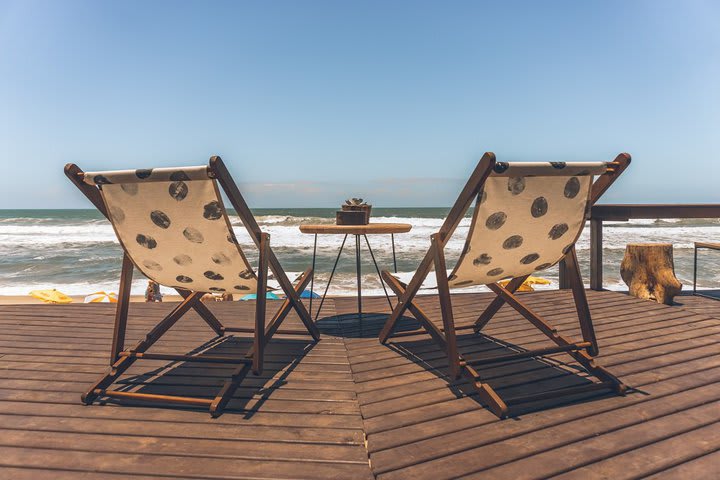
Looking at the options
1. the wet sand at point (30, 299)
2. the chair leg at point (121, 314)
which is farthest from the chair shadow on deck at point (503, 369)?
the wet sand at point (30, 299)

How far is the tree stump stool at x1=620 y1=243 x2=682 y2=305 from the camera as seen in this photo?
14.1 ft

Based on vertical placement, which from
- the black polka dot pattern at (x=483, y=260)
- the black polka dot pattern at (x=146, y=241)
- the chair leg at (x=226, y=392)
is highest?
the black polka dot pattern at (x=146, y=241)

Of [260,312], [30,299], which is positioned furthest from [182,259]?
[30,299]

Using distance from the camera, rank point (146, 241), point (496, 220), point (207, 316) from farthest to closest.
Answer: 1. point (207, 316)
2. point (146, 241)
3. point (496, 220)

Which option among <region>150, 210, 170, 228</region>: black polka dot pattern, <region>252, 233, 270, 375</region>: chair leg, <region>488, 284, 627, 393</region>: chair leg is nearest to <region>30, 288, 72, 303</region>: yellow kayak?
<region>150, 210, 170, 228</region>: black polka dot pattern

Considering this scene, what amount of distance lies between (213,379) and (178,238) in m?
0.80

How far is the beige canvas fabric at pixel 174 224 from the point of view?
2158mm

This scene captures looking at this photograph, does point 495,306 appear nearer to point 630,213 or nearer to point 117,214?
point 117,214

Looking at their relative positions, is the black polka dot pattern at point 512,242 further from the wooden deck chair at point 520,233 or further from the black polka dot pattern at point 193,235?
the black polka dot pattern at point 193,235

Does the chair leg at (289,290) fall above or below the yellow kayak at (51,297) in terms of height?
above

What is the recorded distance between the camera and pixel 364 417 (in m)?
1.99

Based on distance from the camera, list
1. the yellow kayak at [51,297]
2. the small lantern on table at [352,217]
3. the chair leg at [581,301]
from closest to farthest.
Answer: the chair leg at [581,301] → the small lantern on table at [352,217] → the yellow kayak at [51,297]

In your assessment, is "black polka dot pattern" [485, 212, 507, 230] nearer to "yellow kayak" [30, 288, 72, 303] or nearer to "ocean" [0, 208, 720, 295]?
"ocean" [0, 208, 720, 295]

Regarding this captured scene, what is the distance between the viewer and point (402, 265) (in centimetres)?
1466
